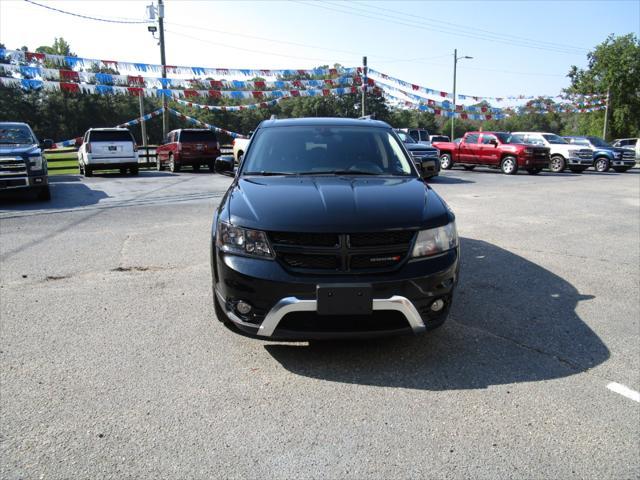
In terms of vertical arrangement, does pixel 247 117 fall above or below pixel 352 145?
above

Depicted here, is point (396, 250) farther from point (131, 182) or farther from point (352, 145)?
point (131, 182)

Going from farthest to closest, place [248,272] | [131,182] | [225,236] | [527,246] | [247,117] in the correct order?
[247,117] → [131,182] → [527,246] → [225,236] → [248,272]

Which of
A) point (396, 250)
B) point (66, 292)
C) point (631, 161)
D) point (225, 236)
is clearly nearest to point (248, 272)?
point (225, 236)

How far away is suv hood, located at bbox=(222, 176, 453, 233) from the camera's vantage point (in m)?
3.25

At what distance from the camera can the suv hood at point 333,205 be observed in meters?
3.25

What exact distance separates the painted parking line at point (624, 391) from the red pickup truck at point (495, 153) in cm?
1991

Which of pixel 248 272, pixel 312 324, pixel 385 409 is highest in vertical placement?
pixel 248 272

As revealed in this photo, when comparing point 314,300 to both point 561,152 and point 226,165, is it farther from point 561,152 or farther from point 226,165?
point 561,152

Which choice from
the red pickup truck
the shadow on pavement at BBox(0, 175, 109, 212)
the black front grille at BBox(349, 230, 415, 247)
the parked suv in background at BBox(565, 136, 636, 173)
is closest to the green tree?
the parked suv in background at BBox(565, 136, 636, 173)

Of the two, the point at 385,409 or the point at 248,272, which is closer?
the point at 385,409

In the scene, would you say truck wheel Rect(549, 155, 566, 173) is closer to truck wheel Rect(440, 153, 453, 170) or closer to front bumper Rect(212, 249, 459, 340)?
truck wheel Rect(440, 153, 453, 170)

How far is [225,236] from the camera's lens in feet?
11.3

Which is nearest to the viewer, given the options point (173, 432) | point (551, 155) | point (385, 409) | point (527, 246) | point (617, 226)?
point (173, 432)

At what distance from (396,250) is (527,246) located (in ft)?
15.1
